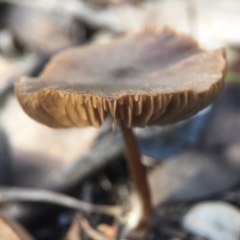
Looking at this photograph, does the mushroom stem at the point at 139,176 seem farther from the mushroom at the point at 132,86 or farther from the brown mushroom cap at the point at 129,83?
the brown mushroom cap at the point at 129,83

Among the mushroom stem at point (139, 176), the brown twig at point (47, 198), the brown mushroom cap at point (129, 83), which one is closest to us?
the brown mushroom cap at point (129, 83)

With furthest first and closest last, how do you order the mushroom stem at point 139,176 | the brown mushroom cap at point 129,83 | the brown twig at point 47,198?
the brown twig at point 47,198, the mushroom stem at point 139,176, the brown mushroom cap at point 129,83

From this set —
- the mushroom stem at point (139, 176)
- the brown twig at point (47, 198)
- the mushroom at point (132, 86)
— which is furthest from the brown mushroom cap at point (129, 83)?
the brown twig at point (47, 198)

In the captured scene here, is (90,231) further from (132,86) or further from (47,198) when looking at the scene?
(132,86)

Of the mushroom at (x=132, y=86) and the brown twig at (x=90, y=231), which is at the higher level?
the mushroom at (x=132, y=86)

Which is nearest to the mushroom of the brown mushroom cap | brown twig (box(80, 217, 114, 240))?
the brown mushroom cap

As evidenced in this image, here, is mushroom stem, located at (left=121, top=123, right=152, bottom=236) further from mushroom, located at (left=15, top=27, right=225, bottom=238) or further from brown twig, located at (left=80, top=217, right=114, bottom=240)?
brown twig, located at (left=80, top=217, right=114, bottom=240)

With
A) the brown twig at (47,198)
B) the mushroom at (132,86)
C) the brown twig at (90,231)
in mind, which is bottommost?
the brown twig at (90,231)
